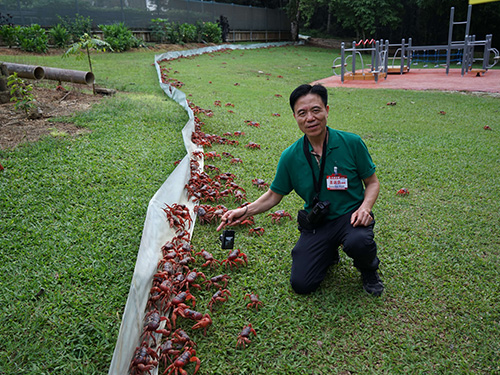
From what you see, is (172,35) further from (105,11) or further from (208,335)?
(208,335)

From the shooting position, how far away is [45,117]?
19.5ft

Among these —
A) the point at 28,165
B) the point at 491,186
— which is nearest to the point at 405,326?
the point at 491,186

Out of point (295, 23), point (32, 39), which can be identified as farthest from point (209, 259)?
point (295, 23)

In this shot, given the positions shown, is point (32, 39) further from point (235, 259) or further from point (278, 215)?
point (235, 259)

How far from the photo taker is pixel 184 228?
10.9 feet

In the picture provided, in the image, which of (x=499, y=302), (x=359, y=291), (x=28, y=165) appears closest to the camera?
(x=499, y=302)

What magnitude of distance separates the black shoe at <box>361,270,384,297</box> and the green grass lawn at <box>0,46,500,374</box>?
7 centimetres

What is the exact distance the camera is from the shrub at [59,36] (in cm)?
1608

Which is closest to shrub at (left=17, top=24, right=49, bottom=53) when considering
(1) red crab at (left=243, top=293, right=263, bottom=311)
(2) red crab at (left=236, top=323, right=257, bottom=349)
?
(1) red crab at (left=243, top=293, right=263, bottom=311)

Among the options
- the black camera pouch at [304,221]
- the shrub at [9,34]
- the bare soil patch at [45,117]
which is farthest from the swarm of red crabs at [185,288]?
the shrub at [9,34]

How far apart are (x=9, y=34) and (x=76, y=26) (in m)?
3.75

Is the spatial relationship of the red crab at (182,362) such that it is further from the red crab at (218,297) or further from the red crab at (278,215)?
the red crab at (278,215)

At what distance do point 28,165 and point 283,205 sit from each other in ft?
9.84

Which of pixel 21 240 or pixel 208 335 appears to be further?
pixel 21 240
